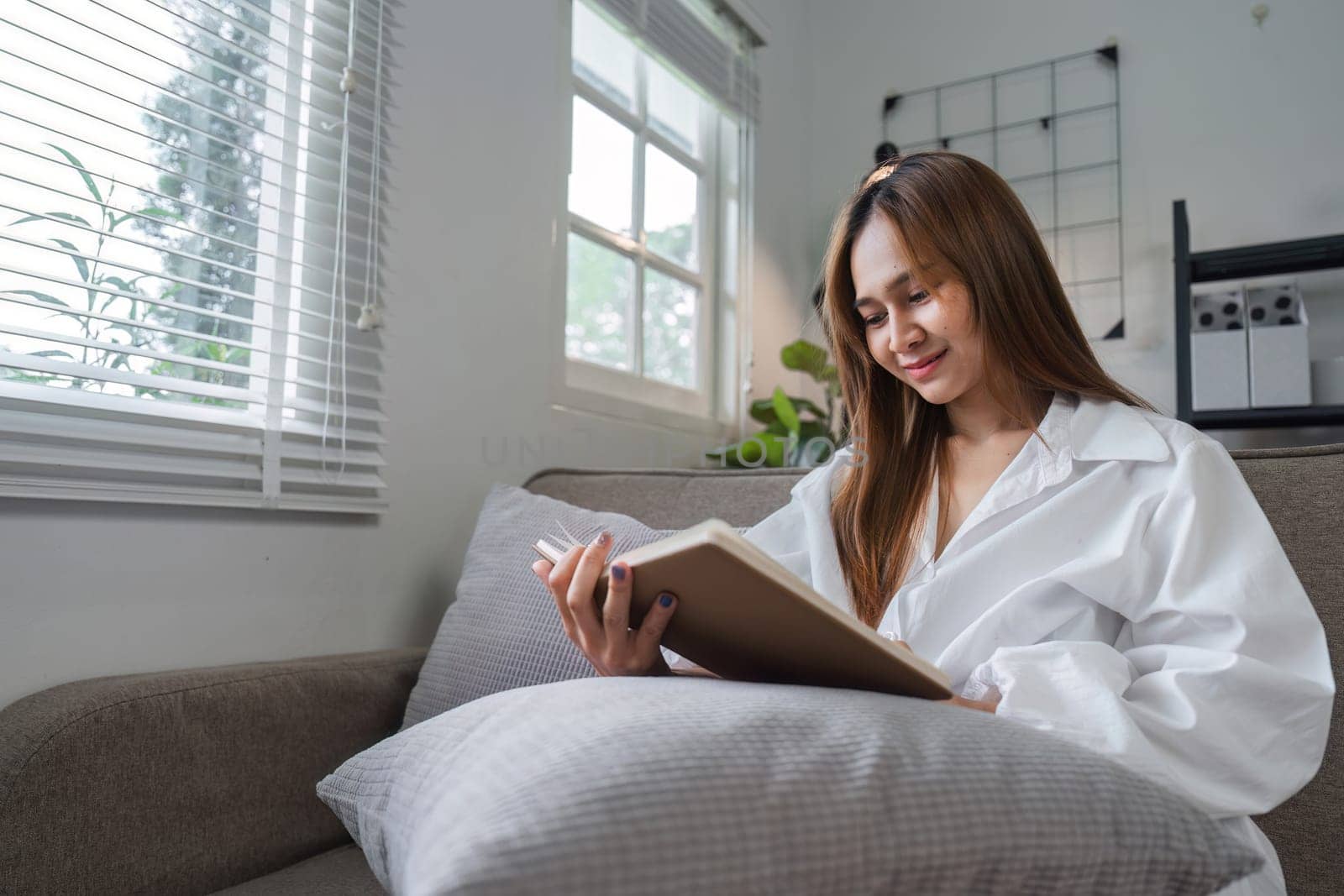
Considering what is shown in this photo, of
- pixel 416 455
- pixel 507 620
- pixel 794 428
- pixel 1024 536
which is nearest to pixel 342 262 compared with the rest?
pixel 416 455

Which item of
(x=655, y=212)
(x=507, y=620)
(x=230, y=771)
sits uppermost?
(x=655, y=212)

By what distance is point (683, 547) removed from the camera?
63cm

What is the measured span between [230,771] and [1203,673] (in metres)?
1.00

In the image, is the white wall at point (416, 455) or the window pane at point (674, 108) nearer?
the white wall at point (416, 455)

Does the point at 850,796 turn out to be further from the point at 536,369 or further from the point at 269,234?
the point at 536,369

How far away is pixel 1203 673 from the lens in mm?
786

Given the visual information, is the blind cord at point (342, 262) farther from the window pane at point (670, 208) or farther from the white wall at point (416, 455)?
the window pane at point (670, 208)

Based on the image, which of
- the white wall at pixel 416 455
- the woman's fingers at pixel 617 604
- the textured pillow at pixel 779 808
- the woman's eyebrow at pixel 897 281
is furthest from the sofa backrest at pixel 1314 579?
the white wall at pixel 416 455

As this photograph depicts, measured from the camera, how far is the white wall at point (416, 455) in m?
1.14

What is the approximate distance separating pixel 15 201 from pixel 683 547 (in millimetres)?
973

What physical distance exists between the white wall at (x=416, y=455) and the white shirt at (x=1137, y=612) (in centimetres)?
61

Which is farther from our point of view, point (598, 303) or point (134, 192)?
point (598, 303)

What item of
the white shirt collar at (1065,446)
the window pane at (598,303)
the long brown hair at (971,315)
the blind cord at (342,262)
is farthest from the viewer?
the window pane at (598,303)

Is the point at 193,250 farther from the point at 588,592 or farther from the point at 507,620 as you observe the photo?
the point at 588,592
